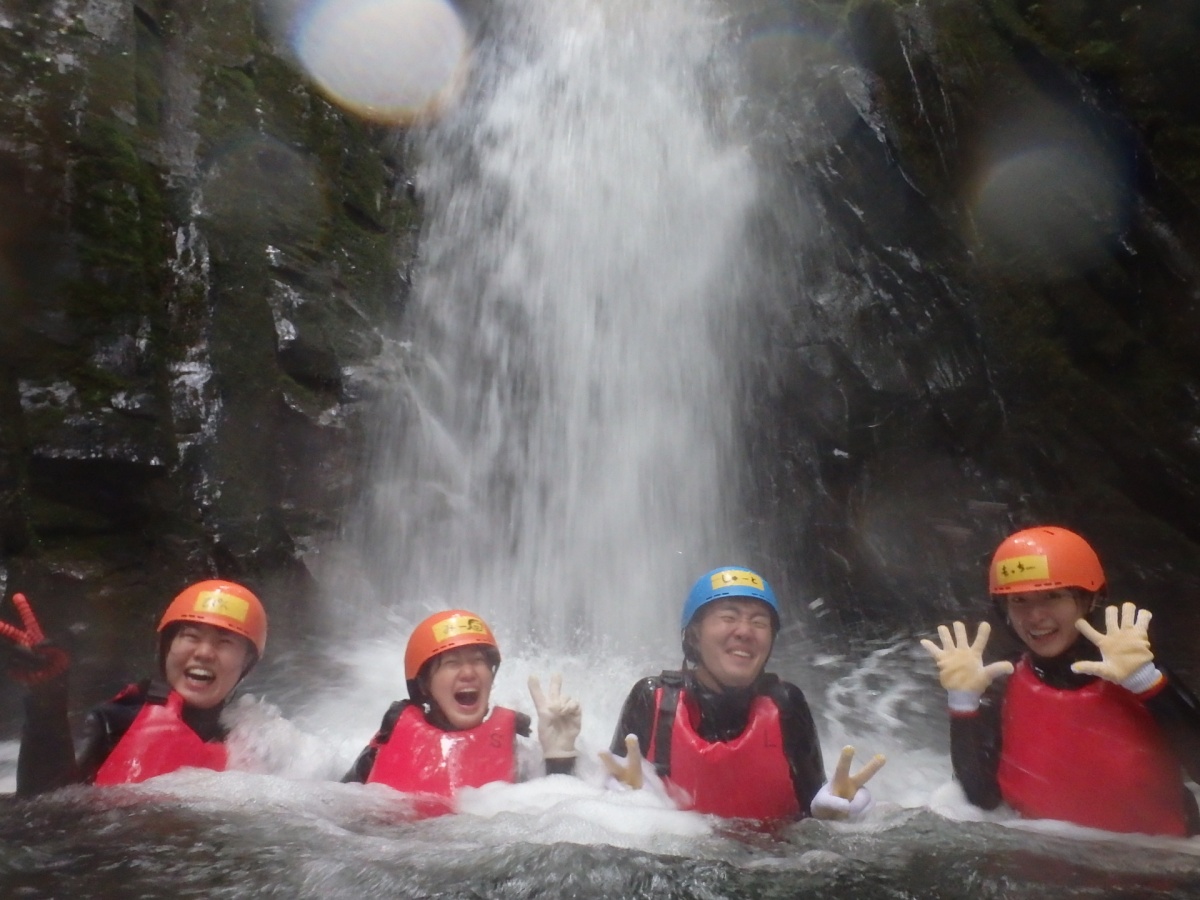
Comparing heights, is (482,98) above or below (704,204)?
above

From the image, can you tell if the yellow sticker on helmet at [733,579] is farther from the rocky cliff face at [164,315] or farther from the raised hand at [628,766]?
the rocky cliff face at [164,315]

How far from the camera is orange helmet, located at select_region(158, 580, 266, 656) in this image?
13.6 ft

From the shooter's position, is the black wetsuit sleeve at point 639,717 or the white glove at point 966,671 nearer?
the white glove at point 966,671

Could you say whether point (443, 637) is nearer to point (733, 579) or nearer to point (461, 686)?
point (461, 686)

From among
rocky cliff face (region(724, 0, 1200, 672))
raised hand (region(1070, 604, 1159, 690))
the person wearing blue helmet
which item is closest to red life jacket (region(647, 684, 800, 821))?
the person wearing blue helmet

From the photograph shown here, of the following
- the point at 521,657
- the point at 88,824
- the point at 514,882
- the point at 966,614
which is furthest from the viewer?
the point at 966,614

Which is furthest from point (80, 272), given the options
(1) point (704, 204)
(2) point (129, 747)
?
(1) point (704, 204)

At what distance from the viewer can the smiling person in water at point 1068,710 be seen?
342cm

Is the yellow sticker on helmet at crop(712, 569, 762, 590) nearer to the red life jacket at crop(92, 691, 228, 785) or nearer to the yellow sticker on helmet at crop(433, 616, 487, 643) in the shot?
the yellow sticker on helmet at crop(433, 616, 487, 643)

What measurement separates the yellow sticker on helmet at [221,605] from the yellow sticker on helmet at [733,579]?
2489mm

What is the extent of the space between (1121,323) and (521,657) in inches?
256

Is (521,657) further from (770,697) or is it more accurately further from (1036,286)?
(1036,286)

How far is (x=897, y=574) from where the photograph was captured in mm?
8484

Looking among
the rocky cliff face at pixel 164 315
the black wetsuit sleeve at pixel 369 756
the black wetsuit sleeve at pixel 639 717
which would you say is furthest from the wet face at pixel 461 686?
the rocky cliff face at pixel 164 315
